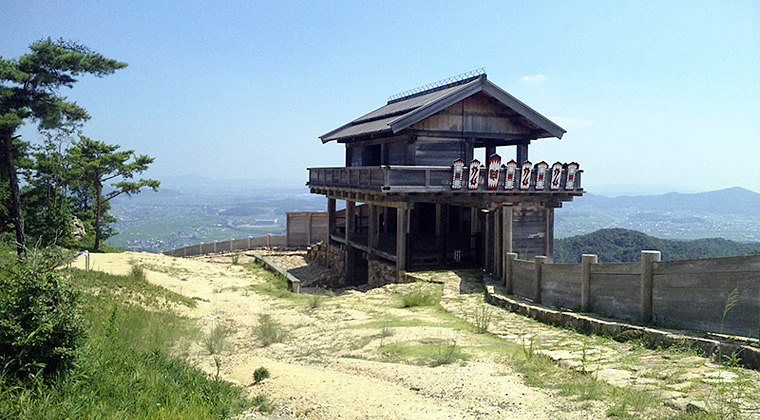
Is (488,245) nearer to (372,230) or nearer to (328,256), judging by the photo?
(372,230)

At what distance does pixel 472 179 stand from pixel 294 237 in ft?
66.8

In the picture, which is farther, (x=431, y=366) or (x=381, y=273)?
(x=381, y=273)

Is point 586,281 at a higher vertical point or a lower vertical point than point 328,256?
higher

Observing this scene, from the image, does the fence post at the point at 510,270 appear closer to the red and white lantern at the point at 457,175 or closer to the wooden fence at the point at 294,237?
the red and white lantern at the point at 457,175

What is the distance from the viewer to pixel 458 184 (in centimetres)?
1973

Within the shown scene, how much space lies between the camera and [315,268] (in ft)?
99.8

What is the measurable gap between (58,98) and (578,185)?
2329cm

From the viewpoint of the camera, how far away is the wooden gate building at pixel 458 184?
1980cm

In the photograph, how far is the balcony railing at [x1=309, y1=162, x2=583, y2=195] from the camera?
64.0 ft

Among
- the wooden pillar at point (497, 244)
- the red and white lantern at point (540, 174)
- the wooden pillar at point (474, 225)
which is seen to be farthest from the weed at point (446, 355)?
the wooden pillar at point (474, 225)

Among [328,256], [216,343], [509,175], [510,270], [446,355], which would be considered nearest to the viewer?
[446,355]

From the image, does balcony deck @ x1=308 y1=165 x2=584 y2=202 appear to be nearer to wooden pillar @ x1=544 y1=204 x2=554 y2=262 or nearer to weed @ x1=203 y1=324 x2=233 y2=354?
wooden pillar @ x1=544 y1=204 x2=554 y2=262

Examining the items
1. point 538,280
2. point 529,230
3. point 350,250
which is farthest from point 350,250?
point 538,280

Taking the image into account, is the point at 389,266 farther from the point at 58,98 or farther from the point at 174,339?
the point at 58,98
